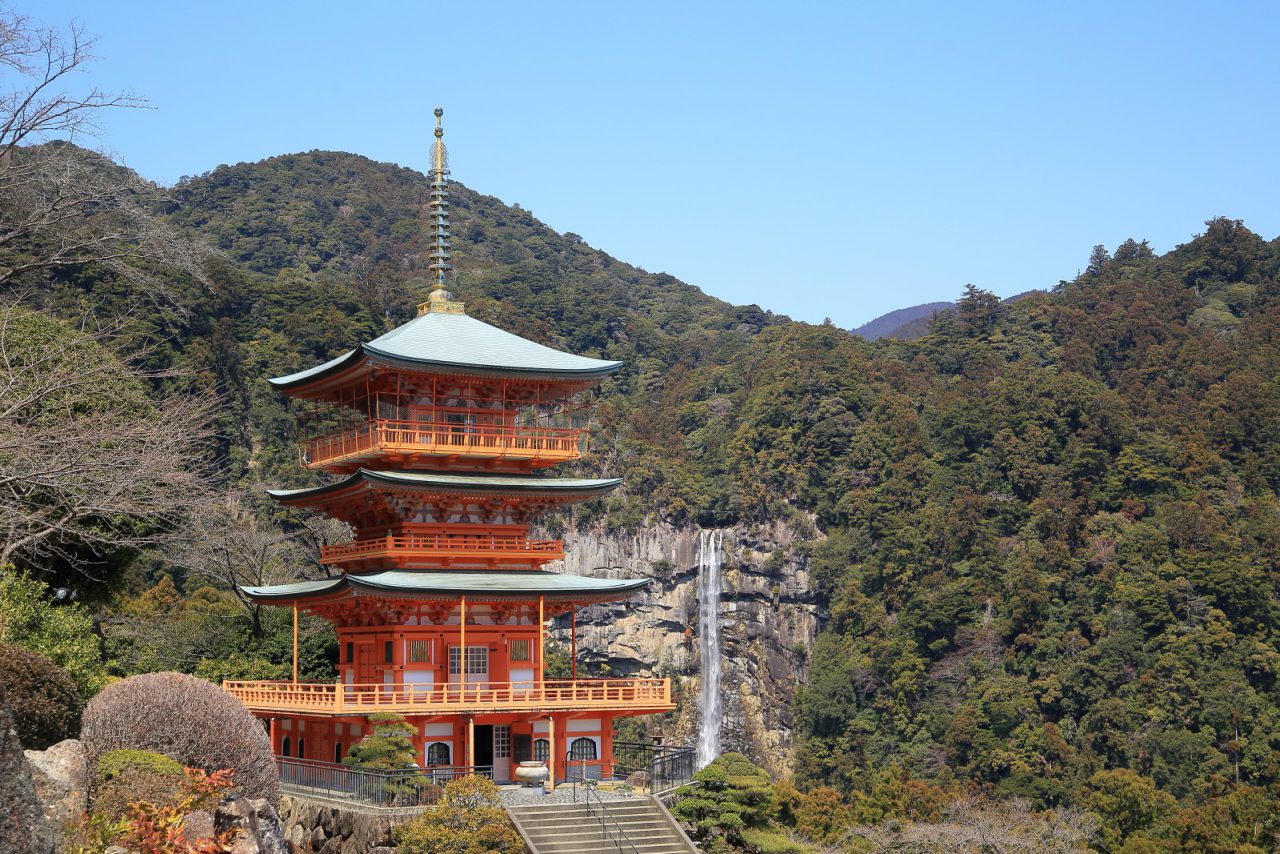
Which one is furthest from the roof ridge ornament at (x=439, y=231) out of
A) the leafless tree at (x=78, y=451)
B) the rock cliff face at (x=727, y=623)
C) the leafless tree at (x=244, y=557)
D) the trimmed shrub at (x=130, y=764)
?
the rock cliff face at (x=727, y=623)

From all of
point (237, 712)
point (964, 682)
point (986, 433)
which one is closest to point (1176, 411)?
point (986, 433)

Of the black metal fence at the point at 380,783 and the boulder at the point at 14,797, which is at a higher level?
the boulder at the point at 14,797

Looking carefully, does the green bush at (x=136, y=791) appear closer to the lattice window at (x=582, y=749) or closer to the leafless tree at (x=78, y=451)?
the leafless tree at (x=78, y=451)

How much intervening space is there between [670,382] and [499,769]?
7274 cm

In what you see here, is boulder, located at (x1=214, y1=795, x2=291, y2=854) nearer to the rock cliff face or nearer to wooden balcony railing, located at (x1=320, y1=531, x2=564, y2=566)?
wooden balcony railing, located at (x1=320, y1=531, x2=564, y2=566)

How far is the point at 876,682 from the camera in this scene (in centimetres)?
7019

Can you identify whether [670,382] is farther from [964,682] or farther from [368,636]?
[368,636]

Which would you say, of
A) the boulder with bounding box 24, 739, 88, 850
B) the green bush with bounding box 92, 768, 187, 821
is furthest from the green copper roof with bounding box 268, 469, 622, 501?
the boulder with bounding box 24, 739, 88, 850

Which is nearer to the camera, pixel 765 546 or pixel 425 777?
pixel 425 777

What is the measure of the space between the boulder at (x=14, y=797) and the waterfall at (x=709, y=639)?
62349mm

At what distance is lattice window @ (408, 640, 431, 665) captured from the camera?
99.5ft

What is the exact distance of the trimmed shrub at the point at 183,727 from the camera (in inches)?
795

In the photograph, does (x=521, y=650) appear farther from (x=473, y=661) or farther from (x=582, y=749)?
(x=582, y=749)

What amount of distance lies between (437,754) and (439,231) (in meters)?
12.4
